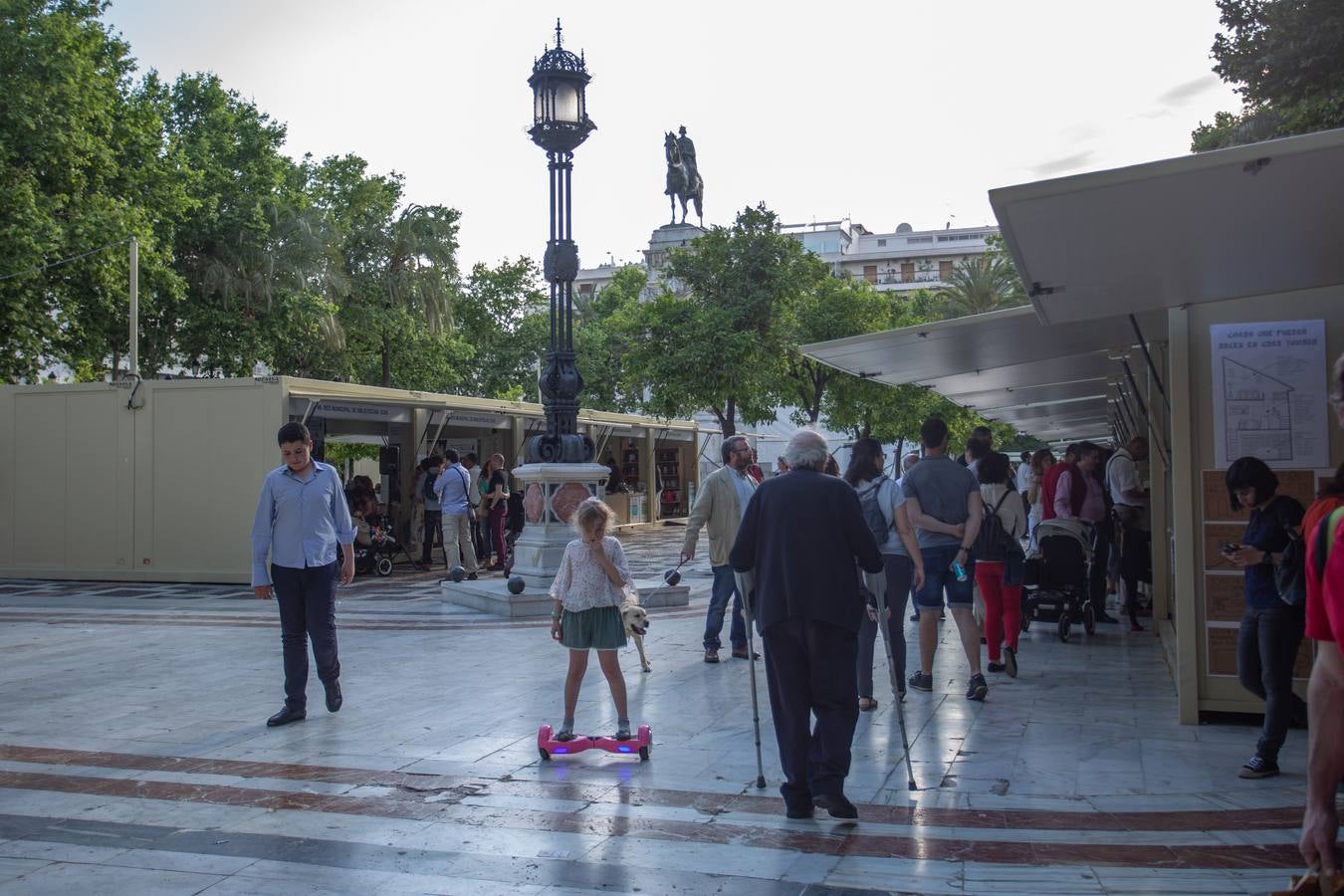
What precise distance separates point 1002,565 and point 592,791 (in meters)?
3.81

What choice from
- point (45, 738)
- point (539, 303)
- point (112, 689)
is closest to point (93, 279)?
point (112, 689)

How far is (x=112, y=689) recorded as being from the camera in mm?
8172

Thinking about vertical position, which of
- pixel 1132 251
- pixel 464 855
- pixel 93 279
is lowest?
pixel 464 855

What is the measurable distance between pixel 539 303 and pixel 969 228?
233 feet

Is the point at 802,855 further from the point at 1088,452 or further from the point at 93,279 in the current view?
the point at 93,279

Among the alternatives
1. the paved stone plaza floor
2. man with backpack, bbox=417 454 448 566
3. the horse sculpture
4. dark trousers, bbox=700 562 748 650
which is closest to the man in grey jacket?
dark trousers, bbox=700 562 748 650

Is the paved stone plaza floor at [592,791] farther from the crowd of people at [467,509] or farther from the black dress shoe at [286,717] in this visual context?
the crowd of people at [467,509]

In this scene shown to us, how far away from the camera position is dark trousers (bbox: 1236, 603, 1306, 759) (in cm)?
519

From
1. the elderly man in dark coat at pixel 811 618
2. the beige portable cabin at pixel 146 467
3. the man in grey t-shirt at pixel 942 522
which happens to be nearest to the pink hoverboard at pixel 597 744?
the elderly man in dark coat at pixel 811 618

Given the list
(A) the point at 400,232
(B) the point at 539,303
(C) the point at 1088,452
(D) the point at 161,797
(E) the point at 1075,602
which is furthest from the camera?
(B) the point at 539,303

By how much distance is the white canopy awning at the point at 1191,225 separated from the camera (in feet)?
14.4

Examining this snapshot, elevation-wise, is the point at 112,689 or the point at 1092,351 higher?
the point at 1092,351

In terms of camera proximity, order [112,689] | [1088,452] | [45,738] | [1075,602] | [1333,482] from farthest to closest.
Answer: [1088,452] → [1075,602] → [112,689] → [45,738] → [1333,482]

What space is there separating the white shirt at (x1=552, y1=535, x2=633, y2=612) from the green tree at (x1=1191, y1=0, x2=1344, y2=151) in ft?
48.3
